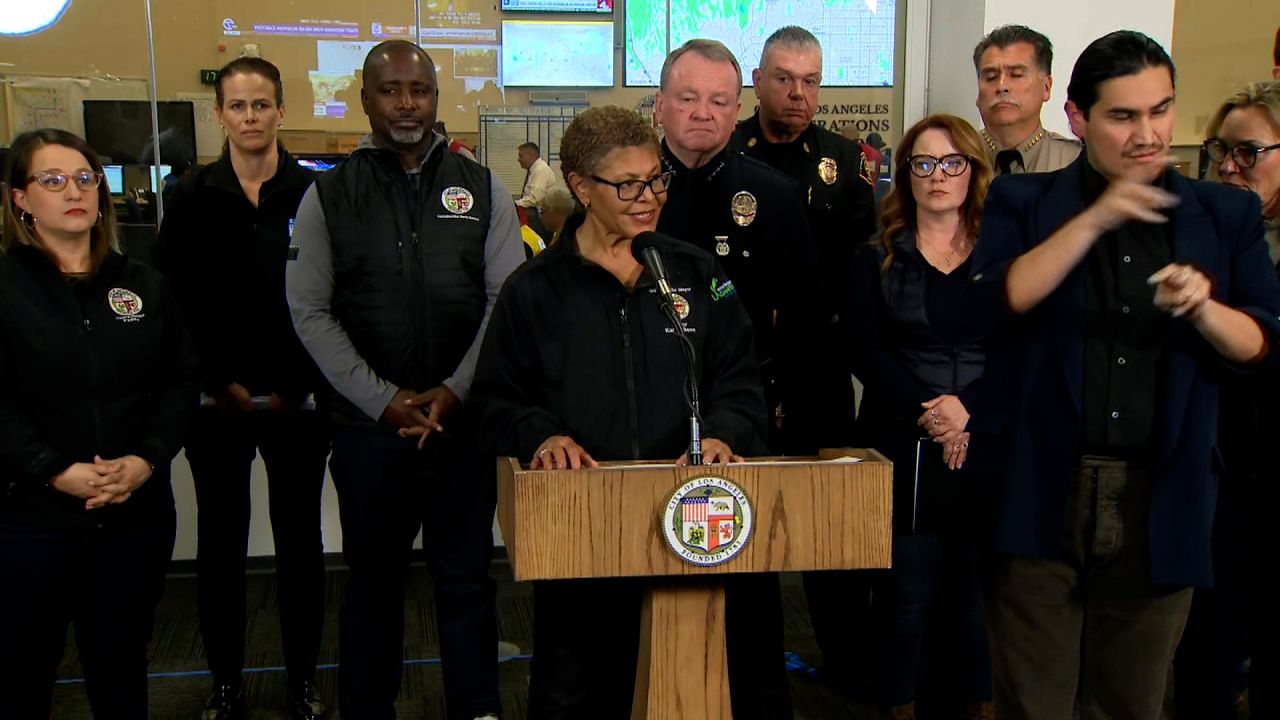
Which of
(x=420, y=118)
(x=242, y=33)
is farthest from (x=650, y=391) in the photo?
(x=242, y=33)

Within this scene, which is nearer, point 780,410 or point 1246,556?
point 1246,556

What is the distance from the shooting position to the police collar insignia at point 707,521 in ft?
6.15

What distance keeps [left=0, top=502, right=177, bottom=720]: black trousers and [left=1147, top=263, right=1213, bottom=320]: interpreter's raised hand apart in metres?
2.25

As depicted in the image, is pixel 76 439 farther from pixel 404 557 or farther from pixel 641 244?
pixel 641 244

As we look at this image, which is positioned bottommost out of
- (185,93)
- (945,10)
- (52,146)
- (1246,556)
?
(1246,556)

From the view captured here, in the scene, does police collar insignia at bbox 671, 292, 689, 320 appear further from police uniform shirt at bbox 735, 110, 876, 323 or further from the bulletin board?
the bulletin board

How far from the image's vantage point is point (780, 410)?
3506mm

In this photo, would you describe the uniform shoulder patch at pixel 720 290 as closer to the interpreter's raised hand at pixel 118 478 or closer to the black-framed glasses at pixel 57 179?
the interpreter's raised hand at pixel 118 478

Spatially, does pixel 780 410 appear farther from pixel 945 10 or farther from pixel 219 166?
pixel 945 10

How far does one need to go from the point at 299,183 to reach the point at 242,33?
4.63ft

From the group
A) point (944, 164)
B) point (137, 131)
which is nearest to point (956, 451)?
point (944, 164)

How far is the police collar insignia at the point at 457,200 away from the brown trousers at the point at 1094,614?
164 cm

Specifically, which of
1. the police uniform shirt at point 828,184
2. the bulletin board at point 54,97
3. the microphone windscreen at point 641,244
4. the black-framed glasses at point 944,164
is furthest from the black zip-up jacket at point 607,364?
the bulletin board at point 54,97

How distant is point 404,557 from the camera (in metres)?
3.14
